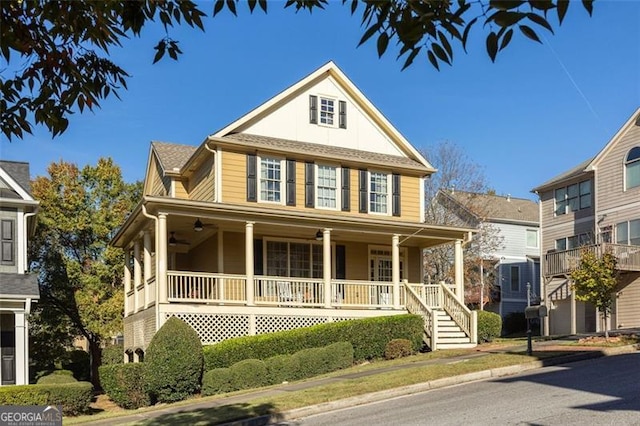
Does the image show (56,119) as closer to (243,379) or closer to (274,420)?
(274,420)

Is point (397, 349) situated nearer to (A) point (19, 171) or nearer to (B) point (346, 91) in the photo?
(B) point (346, 91)

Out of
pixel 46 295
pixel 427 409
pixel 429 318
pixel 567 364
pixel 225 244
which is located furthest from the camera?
pixel 46 295

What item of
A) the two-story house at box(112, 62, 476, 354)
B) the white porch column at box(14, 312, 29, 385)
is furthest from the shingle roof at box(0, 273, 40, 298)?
the two-story house at box(112, 62, 476, 354)

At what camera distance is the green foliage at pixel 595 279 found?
833 inches

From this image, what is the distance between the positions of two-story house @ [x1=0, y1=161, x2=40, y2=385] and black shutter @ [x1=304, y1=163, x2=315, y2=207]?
30.7 feet

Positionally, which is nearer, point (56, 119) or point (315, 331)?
point (56, 119)

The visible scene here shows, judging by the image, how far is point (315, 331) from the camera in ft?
65.8

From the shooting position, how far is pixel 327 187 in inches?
984

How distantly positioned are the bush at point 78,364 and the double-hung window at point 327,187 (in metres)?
15.3

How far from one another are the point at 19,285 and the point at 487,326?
15418mm

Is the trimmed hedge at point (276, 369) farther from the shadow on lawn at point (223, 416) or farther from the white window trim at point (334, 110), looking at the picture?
the white window trim at point (334, 110)

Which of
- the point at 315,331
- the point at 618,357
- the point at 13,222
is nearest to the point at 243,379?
the point at 315,331

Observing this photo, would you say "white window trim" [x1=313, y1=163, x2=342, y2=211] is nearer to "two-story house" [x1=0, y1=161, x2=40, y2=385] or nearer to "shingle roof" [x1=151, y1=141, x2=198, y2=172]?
"shingle roof" [x1=151, y1=141, x2=198, y2=172]

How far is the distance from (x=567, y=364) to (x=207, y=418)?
8932 millimetres
